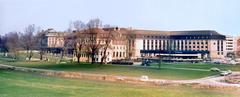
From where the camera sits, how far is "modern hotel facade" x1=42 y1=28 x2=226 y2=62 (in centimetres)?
813

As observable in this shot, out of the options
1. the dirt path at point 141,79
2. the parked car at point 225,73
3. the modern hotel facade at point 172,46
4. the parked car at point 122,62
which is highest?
the modern hotel facade at point 172,46

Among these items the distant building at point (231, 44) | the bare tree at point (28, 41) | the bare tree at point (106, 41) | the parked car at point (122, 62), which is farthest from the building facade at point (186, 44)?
the bare tree at point (28, 41)

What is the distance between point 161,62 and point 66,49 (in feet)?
11.6

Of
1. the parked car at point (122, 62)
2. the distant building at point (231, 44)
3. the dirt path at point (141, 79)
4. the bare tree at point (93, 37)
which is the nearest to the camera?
the dirt path at point (141, 79)

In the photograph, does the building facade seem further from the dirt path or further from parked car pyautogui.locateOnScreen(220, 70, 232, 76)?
the dirt path

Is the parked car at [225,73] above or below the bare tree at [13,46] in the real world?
below

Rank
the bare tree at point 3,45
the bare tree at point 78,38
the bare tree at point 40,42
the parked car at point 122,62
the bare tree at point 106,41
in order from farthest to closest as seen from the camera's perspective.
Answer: the bare tree at point 40,42 < the bare tree at point 78,38 < the bare tree at point 106,41 < the parked car at point 122,62 < the bare tree at point 3,45

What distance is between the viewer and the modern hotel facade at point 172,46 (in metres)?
8.13

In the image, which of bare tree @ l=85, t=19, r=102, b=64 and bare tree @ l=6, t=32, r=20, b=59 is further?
bare tree @ l=85, t=19, r=102, b=64

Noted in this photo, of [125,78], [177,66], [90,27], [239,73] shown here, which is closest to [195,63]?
[177,66]

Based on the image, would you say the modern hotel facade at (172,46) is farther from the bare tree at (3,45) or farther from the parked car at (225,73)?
the bare tree at (3,45)

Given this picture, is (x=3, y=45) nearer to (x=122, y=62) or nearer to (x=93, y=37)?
(x=93, y=37)

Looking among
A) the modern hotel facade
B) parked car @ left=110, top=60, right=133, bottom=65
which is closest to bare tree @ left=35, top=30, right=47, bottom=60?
the modern hotel facade

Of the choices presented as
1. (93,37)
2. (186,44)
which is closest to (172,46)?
(186,44)
